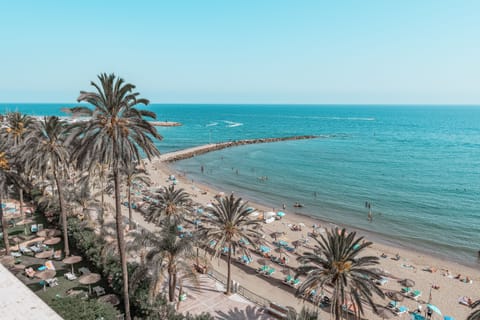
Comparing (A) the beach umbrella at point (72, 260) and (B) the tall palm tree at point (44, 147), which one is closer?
(A) the beach umbrella at point (72, 260)

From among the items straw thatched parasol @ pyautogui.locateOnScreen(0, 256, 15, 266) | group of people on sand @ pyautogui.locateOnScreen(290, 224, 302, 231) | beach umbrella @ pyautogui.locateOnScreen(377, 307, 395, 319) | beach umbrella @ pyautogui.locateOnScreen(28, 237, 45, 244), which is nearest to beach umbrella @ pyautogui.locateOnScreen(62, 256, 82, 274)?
straw thatched parasol @ pyautogui.locateOnScreen(0, 256, 15, 266)

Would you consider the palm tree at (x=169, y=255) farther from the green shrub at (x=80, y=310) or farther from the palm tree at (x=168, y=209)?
the palm tree at (x=168, y=209)

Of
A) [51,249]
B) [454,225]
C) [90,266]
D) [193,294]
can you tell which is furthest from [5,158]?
[454,225]

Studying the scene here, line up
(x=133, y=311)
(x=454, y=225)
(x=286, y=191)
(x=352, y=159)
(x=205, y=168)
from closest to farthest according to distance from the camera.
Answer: (x=133, y=311) → (x=454, y=225) → (x=286, y=191) → (x=205, y=168) → (x=352, y=159)

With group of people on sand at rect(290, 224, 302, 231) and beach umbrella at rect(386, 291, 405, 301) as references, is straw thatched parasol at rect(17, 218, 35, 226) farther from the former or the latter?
→ beach umbrella at rect(386, 291, 405, 301)

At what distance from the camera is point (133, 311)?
781 inches

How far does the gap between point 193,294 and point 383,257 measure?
23.6m

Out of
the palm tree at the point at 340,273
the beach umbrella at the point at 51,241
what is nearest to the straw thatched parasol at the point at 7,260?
the beach umbrella at the point at 51,241

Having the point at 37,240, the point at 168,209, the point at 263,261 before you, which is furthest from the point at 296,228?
the point at 37,240

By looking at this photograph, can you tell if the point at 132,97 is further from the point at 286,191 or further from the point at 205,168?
the point at 205,168

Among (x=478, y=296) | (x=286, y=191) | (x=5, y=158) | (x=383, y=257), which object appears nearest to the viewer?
(x=5, y=158)

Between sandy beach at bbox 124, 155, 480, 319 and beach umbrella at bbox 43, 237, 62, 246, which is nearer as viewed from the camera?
sandy beach at bbox 124, 155, 480, 319

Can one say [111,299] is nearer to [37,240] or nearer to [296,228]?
[37,240]

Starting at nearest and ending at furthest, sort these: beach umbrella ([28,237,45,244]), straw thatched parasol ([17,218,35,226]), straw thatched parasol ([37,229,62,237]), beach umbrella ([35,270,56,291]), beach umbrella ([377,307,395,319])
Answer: beach umbrella ([377,307,395,319])
beach umbrella ([35,270,56,291])
beach umbrella ([28,237,45,244])
straw thatched parasol ([37,229,62,237])
straw thatched parasol ([17,218,35,226])
